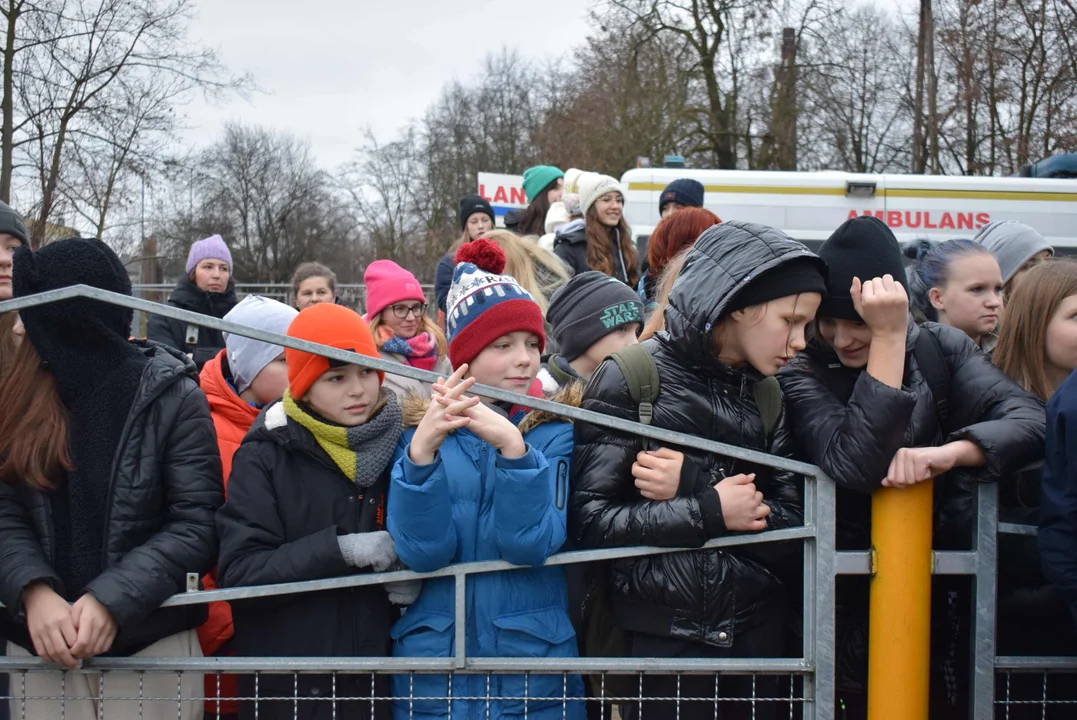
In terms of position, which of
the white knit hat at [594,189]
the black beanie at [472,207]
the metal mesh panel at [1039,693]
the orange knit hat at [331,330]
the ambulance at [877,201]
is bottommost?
the metal mesh panel at [1039,693]

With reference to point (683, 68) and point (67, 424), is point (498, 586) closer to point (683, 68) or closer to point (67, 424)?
point (67, 424)

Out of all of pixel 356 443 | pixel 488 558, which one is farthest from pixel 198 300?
pixel 488 558

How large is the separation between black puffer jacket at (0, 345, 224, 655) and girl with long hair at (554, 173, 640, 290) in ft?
11.2

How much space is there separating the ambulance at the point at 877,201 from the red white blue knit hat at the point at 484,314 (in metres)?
6.60

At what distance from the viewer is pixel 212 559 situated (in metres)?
2.54

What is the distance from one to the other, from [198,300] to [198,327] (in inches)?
20.9

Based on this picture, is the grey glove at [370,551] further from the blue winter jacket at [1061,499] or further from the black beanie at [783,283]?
the blue winter jacket at [1061,499]

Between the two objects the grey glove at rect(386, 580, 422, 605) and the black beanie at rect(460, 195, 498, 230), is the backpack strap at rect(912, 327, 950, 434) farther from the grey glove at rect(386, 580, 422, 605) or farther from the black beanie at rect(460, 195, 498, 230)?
the black beanie at rect(460, 195, 498, 230)

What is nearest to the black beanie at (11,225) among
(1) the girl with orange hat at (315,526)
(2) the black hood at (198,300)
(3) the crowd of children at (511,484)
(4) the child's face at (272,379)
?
(4) the child's face at (272,379)

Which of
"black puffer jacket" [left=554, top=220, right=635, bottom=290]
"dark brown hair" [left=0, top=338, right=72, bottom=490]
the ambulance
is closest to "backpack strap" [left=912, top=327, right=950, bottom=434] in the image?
"dark brown hair" [left=0, top=338, right=72, bottom=490]

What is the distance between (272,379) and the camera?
3449 millimetres

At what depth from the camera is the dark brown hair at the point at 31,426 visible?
2.45m

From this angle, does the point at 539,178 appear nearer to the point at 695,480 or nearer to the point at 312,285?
the point at 312,285

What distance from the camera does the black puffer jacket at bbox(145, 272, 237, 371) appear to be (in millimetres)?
5855
